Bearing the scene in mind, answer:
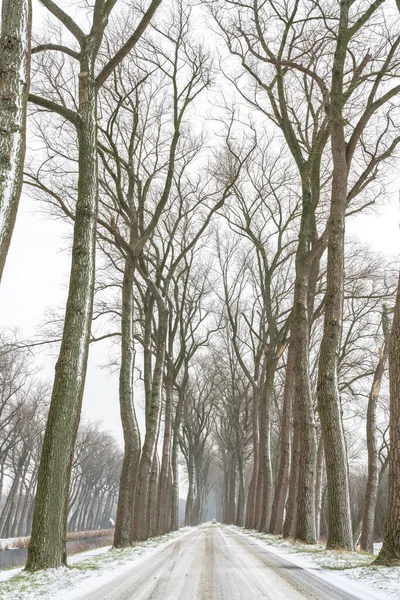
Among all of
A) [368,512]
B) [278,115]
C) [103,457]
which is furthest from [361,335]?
[103,457]

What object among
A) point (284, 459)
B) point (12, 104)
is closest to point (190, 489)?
point (284, 459)

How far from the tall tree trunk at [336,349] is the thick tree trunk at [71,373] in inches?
165

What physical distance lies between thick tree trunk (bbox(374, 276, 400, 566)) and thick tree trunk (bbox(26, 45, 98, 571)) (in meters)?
3.77

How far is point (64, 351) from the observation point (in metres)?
6.64

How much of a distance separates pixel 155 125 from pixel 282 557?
11.9 metres

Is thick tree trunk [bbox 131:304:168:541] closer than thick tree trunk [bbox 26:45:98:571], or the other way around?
thick tree trunk [bbox 26:45:98:571]

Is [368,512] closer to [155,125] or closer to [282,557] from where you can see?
[282,557]

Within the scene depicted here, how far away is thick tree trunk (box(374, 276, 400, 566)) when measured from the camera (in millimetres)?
5395

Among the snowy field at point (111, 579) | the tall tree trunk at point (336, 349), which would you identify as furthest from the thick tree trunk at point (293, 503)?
the snowy field at point (111, 579)

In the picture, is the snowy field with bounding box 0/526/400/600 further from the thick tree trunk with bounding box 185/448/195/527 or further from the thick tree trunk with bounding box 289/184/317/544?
the thick tree trunk with bounding box 185/448/195/527

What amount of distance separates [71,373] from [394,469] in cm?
411

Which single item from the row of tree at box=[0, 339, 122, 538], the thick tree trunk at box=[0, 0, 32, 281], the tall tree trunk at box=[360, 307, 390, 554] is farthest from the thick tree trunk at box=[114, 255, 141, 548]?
the tall tree trunk at box=[360, 307, 390, 554]

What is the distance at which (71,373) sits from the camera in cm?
654

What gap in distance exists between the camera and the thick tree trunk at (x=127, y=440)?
11.2m
